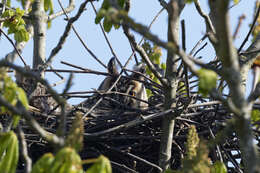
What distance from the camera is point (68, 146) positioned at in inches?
109

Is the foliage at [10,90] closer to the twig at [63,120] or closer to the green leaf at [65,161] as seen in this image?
the twig at [63,120]

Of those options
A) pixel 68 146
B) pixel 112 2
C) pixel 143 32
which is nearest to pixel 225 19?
pixel 143 32

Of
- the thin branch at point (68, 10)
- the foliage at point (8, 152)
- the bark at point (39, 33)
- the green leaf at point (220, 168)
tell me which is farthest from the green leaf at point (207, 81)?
the thin branch at point (68, 10)

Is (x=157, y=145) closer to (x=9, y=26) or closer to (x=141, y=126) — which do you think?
(x=141, y=126)

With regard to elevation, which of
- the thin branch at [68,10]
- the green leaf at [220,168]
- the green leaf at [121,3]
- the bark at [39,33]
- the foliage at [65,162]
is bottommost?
the green leaf at [220,168]

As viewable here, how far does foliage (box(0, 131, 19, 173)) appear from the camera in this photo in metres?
2.90

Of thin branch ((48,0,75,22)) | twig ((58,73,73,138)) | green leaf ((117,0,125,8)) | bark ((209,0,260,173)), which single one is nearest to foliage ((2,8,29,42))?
thin branch ((48,0,75,22))

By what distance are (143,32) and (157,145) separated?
3.29m

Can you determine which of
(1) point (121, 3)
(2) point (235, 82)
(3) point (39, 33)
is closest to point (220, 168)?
(2) point (235, 82)

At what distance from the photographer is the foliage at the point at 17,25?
657 centimetres

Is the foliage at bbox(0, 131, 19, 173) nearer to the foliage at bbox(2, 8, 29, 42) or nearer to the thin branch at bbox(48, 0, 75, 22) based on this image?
the foliage at bbox(2, 8, 29, 42)

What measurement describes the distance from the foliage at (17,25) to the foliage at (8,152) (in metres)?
3.52

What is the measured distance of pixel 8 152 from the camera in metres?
3.01

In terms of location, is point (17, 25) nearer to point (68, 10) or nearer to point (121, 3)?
point (68, 10)
